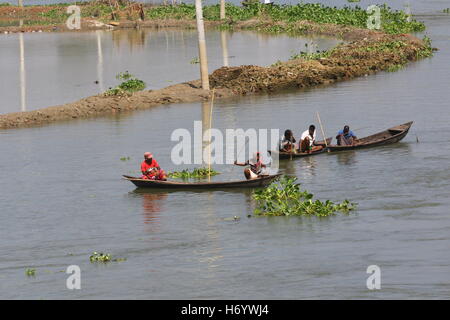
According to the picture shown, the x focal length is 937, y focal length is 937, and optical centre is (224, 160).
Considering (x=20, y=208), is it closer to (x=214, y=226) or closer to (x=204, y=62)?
(x=214, y=226)

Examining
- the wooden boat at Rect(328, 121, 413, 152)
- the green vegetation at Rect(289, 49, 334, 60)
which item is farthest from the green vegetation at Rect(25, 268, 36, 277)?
the green vegetation at Rect(289, 49, 334, 60)

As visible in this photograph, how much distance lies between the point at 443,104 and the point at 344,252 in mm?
20790

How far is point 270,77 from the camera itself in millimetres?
46812

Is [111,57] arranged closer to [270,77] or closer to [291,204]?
[270,77]

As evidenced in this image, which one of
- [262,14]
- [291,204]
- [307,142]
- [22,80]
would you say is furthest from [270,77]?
[262,14]

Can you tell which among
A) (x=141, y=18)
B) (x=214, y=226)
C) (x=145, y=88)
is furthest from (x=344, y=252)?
(x=141, y=18)

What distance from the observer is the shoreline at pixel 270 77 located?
42.5 metres

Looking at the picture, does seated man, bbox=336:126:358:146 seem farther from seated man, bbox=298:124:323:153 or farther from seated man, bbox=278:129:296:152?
seated man, bbox=278:129:296:152

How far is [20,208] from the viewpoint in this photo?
28.5 m

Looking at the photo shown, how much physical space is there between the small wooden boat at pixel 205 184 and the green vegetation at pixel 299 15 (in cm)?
3543

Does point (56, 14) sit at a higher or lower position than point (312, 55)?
higher

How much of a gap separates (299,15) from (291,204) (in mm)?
52270

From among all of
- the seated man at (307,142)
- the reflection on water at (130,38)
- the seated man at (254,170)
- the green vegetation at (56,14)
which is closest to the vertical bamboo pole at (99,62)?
the reflection on water at (130,38)

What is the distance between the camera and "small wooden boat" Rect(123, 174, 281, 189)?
27.9 m
